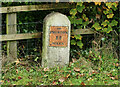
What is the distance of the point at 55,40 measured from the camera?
18.4 feet

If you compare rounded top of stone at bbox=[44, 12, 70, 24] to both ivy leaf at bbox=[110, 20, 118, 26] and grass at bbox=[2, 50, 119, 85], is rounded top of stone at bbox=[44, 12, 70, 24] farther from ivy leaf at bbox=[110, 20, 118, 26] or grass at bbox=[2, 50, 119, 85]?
ivy leaf at bbox=[110, 20, 118, 26]

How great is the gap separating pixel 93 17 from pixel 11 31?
212 cm

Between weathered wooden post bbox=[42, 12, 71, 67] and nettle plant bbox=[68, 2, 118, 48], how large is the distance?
56cm

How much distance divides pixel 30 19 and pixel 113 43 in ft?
8.00

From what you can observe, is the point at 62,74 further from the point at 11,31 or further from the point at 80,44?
the point at 11,31

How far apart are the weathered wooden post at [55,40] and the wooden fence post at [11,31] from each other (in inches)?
30.0

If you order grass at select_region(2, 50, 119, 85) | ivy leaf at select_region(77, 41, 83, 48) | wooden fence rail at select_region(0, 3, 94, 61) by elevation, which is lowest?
grass at select_region(2, 50, 119, 85)

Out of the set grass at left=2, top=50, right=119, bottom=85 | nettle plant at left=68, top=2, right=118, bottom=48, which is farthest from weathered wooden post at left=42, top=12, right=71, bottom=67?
nettle plant at left=68, top=2, right=118, bottom=48

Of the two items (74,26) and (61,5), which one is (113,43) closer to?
(74,26)

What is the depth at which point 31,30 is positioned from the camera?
691 cm

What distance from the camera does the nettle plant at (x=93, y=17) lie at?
6086 mm

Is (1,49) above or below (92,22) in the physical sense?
below

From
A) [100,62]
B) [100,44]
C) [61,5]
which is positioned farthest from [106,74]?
[61,5]

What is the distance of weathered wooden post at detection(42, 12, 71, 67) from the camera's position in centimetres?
553
